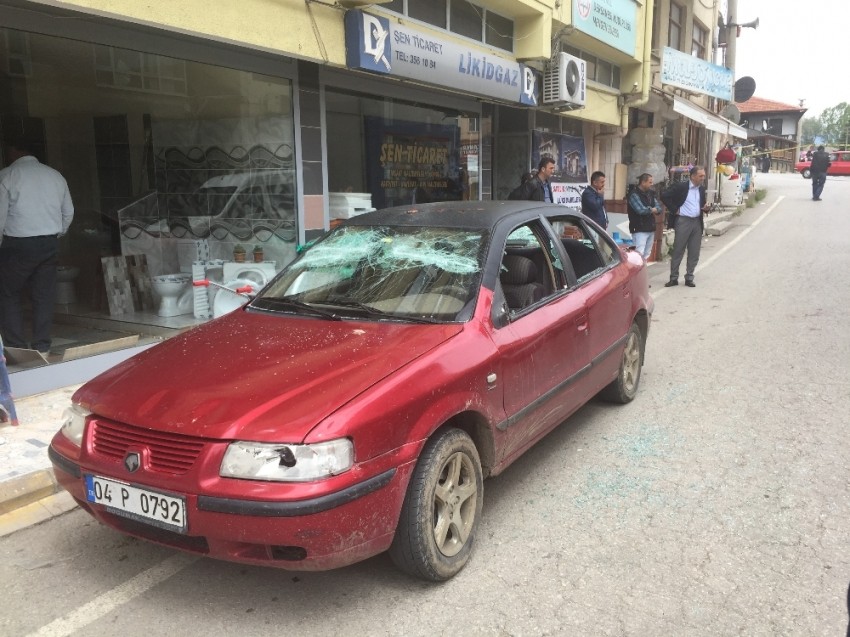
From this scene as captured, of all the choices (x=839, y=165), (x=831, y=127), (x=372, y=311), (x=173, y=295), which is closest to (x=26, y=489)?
(x=372, y=311)

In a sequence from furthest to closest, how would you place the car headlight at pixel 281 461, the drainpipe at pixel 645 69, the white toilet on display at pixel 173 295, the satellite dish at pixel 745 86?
the satellite dish at pixel 745 86
the drainpipe at pixel 645 69
the white toilet on display at pixel 173 295
the car headlight at pixel 281 461

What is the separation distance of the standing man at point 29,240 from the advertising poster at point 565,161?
9.18m

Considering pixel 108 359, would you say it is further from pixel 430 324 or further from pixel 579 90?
pixel 579 90

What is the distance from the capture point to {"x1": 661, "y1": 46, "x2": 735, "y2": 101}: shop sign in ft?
53.5

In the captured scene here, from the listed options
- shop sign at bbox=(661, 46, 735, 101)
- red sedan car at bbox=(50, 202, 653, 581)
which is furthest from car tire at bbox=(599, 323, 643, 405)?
shop sign at bbox=(661, 46, 735, 101)

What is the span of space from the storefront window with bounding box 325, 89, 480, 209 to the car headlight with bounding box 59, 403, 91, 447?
5617mm

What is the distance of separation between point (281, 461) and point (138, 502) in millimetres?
607

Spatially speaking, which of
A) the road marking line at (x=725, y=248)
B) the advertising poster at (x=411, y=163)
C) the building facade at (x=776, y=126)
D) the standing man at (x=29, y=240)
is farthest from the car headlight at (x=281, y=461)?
the building facade at (x=776, y=126)

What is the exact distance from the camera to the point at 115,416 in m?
2.77

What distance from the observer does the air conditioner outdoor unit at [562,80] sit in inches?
450

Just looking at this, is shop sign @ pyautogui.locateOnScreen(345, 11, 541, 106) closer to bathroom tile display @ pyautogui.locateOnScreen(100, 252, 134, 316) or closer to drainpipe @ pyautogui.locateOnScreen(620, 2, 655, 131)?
bathroom tile display @ pyautogui.locateOnScreen(100, 252, 134, 316)

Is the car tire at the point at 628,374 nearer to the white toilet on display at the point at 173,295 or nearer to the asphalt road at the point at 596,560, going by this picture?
the asphalt road at the point at 596,560

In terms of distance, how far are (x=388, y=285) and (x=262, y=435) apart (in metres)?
1.37

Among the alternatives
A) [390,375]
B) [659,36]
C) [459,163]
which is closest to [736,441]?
[390,375]
